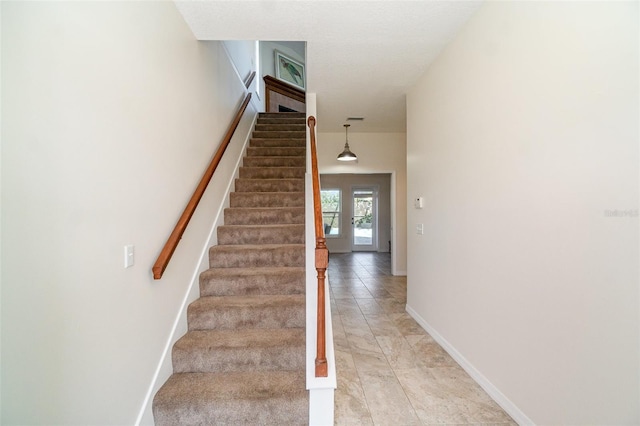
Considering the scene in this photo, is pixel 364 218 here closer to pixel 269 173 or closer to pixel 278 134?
pixel 278 134

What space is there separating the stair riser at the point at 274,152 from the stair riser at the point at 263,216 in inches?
56.8

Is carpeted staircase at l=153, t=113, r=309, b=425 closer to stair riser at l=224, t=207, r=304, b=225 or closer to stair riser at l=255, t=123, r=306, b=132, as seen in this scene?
stair riser at l=224, t=207, r=304, b=225

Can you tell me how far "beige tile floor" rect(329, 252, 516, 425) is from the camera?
1.81 meters

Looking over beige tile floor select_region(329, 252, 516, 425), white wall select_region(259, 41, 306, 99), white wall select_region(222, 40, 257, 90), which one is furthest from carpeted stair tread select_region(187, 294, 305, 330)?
white wall select_region(259, 41, 306, 99)

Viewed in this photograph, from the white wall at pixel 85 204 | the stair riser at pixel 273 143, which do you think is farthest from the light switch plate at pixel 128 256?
the stair riser at pixel 273 143

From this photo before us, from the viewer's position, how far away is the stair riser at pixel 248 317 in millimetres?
2174

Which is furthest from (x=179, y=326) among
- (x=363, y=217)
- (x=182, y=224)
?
(x=363, y=217)

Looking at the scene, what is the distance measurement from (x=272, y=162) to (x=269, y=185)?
623mm

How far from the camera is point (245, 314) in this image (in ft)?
7.20

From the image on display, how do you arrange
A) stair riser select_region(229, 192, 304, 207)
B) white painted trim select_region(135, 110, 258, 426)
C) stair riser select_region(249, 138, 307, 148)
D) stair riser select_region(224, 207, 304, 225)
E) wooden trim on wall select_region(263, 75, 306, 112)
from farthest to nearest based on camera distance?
wooden trim on wall select_region(263, 75, 306, 112), stair riser select_region(249, 138, 307, 148), stair riser select_region(229, 192, 304, 207), stair riser select_region(224, 207, 304, 225), white painted trim select_region(135, 110, 258, 426)

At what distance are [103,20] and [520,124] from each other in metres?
2.22

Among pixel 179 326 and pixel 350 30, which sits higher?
pixel 350 30

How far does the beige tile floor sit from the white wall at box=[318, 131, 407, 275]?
215 centimetres

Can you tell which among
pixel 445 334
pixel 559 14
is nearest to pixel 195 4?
pixel 559 14
